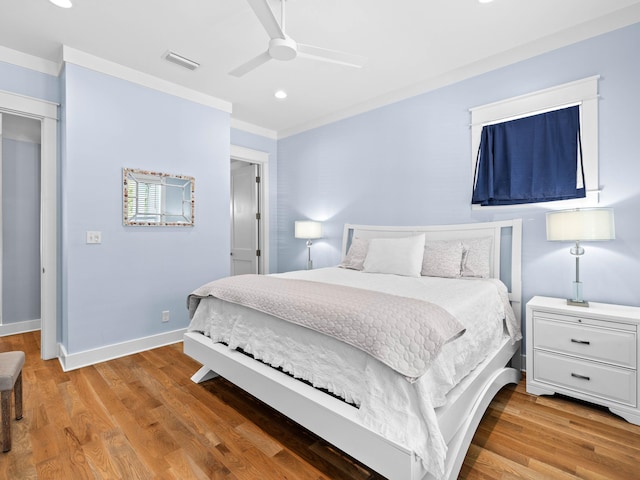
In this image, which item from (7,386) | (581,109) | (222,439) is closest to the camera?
(7,386)

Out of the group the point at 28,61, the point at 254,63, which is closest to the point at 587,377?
the point at 254,63

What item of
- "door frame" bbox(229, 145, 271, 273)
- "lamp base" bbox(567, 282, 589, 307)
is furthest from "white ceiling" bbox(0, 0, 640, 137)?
"lamp base" bbox(567, 282, 589, 307)

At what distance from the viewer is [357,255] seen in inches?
135

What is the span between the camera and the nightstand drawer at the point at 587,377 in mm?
1952

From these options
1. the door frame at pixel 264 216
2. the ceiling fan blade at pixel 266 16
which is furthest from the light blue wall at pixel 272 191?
the ceiling fan blade at pixel 266 16

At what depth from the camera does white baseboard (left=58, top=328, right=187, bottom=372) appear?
2.73 metres

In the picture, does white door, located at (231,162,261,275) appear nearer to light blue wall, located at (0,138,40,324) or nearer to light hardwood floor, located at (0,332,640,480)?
light blue wall, located at (0,138,40,324)

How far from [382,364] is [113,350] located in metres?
2.74

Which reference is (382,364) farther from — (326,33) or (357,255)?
(326,33)

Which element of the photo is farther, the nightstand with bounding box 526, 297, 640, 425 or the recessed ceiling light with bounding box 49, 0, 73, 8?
the recessed ceiling light with bounding box 49, 0, 73, 8

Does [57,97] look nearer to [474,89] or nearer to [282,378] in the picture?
[282,378]

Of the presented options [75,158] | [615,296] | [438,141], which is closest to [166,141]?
[75,158]

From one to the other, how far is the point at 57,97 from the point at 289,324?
3.04 meters

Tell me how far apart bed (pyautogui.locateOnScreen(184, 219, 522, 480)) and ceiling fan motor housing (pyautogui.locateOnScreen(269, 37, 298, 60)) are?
153cm
